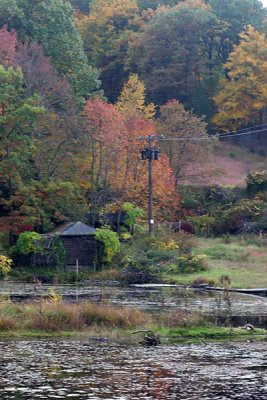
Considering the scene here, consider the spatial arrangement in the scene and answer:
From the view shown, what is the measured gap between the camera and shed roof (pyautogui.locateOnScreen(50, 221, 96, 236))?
44.9 m

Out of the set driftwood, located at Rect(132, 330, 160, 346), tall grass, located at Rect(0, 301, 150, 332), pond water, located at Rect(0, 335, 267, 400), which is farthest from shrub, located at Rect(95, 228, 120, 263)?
driftwood, located at Rect(132, 330, 160, 346)

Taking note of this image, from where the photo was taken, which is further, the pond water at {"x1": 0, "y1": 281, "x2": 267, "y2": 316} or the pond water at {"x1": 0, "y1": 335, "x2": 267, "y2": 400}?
the pond water at {"x1": 0, "y1": 281, "x2": 267, "y2": 316}

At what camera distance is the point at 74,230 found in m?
45.4

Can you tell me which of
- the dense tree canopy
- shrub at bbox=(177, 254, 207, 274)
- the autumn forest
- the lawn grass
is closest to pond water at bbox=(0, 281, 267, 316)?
the lawn grass

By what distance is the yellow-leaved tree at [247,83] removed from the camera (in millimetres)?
76875

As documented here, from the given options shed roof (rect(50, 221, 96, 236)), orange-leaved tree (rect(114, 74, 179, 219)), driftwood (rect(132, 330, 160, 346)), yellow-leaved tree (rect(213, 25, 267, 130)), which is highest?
yellow-leaved tree (rect(213, 25, 267, 130))

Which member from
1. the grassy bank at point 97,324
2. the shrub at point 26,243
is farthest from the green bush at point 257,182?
the grassy bank at point 97,324

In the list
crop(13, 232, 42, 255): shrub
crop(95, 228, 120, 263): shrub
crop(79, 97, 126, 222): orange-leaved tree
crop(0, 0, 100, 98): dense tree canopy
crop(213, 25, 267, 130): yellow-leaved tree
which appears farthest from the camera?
crop(213, 25, 267, 130): yellow-leaved tree

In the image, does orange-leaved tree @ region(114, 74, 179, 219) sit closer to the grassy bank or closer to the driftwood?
the grassy bank

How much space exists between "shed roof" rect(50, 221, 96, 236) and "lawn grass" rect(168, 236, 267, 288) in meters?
7.55

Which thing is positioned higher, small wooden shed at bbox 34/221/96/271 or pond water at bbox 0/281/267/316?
small wooden shed at bbox 34/221/96/271

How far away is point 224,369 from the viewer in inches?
571

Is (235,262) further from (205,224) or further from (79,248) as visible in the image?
(205,224)

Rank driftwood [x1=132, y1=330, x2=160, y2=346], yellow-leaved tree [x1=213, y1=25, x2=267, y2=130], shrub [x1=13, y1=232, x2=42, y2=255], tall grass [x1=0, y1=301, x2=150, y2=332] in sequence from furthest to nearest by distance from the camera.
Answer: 1. yellow-leaved tree [x1=213, y1=25, x2=267, y2=130]
2. shrub [x1=13, y1=232, x2=42, y2=255]
3. tall grass [x1=0, y1=301, x2=150, y2=332]
4. driftwood [x1=132, y1=330, x2=160, y2=346]
